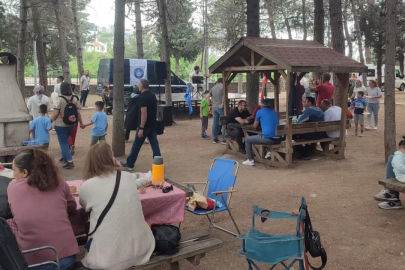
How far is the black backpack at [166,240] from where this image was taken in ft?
11.4

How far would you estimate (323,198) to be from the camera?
650 centimetres

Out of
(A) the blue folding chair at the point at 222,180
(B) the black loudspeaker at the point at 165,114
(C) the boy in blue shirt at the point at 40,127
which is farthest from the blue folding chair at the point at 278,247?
(B) the black loudspeaker at the point at 165,114

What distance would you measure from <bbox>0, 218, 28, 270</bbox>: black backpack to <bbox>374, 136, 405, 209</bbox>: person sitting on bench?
4.36 meters

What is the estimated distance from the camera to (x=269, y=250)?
3.30 metres

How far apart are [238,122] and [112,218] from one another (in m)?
6.78

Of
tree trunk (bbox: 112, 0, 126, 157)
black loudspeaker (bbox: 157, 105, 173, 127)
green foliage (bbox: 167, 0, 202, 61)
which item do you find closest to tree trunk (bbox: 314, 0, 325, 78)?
black loudspeaker (bbox: 157, 105, 173, 127)

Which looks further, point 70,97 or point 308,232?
point 70,97

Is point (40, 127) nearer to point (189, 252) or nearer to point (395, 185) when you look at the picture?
point (189, 252)

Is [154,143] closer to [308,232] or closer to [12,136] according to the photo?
[12,136]

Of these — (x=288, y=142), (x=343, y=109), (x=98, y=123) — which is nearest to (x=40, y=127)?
(x=98, y=123)

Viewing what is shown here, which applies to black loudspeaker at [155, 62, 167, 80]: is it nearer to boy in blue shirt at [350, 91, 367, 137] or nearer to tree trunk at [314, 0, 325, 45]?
tree trunk at [314, 0, 325, 45]

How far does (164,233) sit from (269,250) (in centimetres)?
86

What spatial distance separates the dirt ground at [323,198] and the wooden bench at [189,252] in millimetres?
524

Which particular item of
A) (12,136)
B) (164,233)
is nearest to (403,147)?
(164,233)
